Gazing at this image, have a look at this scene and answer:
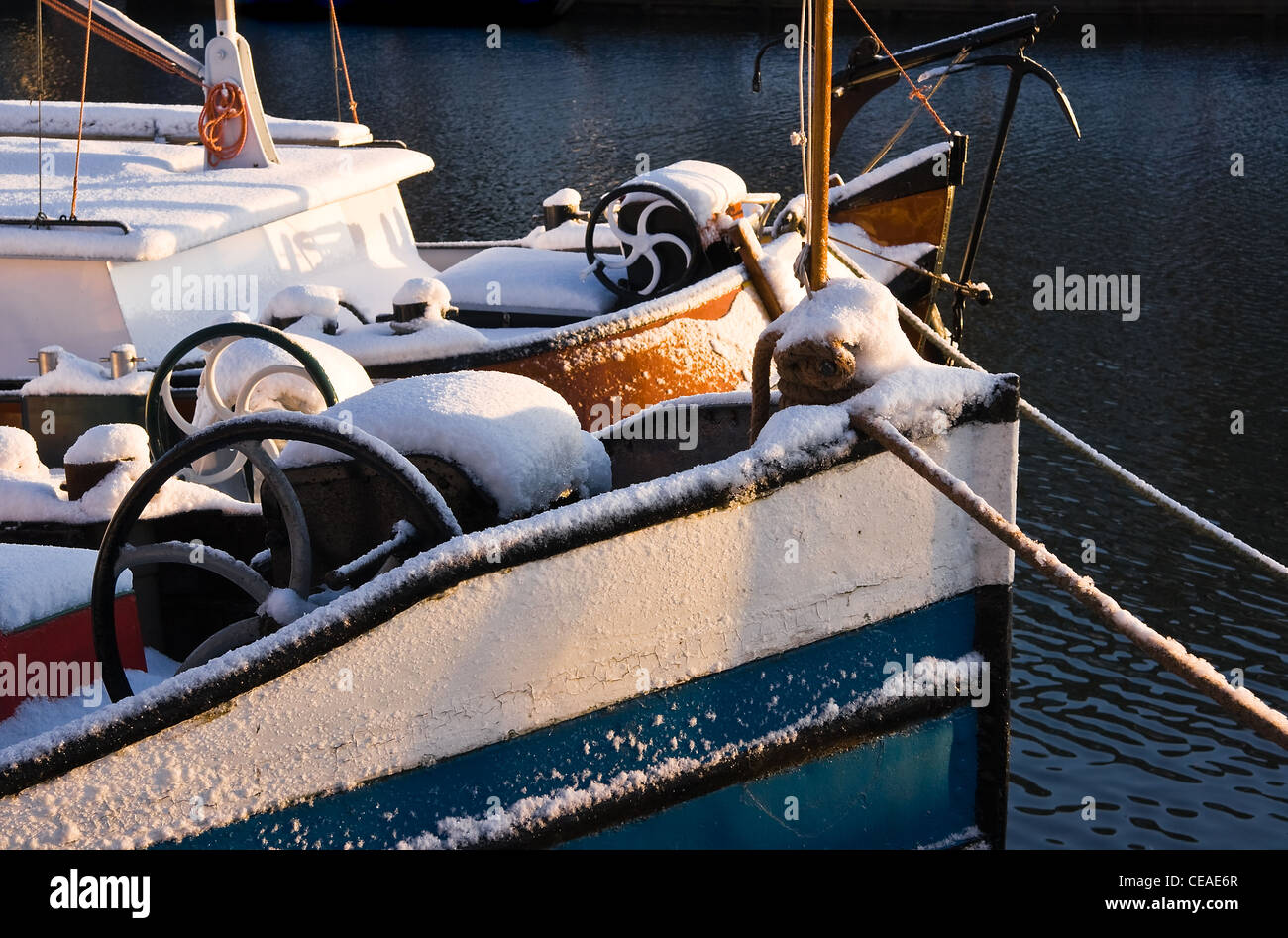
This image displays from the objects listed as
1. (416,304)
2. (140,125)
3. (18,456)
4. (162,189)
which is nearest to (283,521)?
(18,456)

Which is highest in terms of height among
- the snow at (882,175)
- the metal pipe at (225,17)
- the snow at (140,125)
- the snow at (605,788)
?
the metal pipe at (225,17)

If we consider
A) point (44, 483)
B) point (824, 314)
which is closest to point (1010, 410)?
point (824, 314)

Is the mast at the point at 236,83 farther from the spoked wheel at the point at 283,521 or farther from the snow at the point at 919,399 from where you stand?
the snow at the point at 919,399

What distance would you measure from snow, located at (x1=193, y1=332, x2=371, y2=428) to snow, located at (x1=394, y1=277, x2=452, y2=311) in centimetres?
135

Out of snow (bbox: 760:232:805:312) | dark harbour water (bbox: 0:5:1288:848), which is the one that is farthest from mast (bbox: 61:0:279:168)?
dark harbour water (bbox: 0:5:1288:848)

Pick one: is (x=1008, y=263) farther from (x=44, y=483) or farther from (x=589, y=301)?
(x=44, y=483)

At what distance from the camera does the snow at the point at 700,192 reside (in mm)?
8344

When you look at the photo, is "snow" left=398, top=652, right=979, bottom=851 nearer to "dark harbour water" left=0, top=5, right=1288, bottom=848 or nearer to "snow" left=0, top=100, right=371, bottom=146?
"dark harbour water" left=0, top=5, right=1288, bottom=848

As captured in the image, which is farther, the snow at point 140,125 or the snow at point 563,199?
the snow at point 563,199

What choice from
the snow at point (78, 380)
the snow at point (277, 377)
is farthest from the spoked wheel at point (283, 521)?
the snow at point (78, 380)

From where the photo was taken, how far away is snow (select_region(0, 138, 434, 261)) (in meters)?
7.85

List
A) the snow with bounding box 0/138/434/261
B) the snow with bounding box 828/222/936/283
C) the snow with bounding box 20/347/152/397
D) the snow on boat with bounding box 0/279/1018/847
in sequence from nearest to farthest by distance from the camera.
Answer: the snow on boat with bounding box 0/279/1018/847, the snow with bounding box 20/347/152/397, the snow with bounding box 0/138/434/261, the snow with bounding box 828/222/936/283

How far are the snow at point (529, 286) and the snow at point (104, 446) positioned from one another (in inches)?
154
